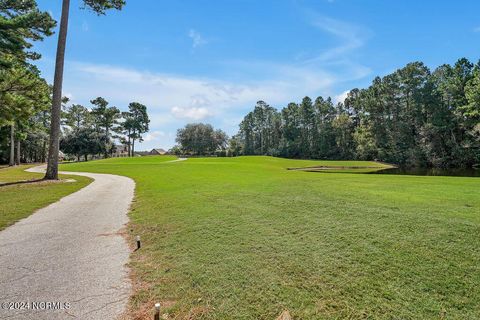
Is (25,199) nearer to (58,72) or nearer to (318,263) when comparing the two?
(58,72)

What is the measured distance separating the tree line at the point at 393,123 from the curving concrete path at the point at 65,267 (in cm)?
3598

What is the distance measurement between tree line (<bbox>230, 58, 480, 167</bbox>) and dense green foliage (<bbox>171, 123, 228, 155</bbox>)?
25.7ft

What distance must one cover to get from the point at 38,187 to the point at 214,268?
15060 millimetres

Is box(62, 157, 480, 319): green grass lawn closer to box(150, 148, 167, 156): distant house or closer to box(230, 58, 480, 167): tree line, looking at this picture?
box(230, 58, 480, 167): tree line

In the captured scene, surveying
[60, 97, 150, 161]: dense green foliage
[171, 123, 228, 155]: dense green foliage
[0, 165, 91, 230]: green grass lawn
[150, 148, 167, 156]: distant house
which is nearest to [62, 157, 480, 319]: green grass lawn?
[0, 165, 91, 230]: green grass lawn

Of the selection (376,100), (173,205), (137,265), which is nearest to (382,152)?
(376,100)

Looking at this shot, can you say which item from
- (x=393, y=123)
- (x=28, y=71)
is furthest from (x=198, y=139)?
(x=28, y=71)

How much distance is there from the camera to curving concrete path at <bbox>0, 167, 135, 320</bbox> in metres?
3.41

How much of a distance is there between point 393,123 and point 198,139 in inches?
2209

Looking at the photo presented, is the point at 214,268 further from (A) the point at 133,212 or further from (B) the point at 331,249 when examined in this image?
(A) the point at 133,212

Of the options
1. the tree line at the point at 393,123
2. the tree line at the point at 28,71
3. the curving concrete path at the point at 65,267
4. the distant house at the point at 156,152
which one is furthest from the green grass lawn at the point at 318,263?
the distant house at the point at 156,152

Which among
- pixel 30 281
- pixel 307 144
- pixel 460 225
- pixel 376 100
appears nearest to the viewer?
pixel 30 281

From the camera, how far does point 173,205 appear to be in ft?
30.9

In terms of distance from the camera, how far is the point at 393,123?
59688 millimetres
